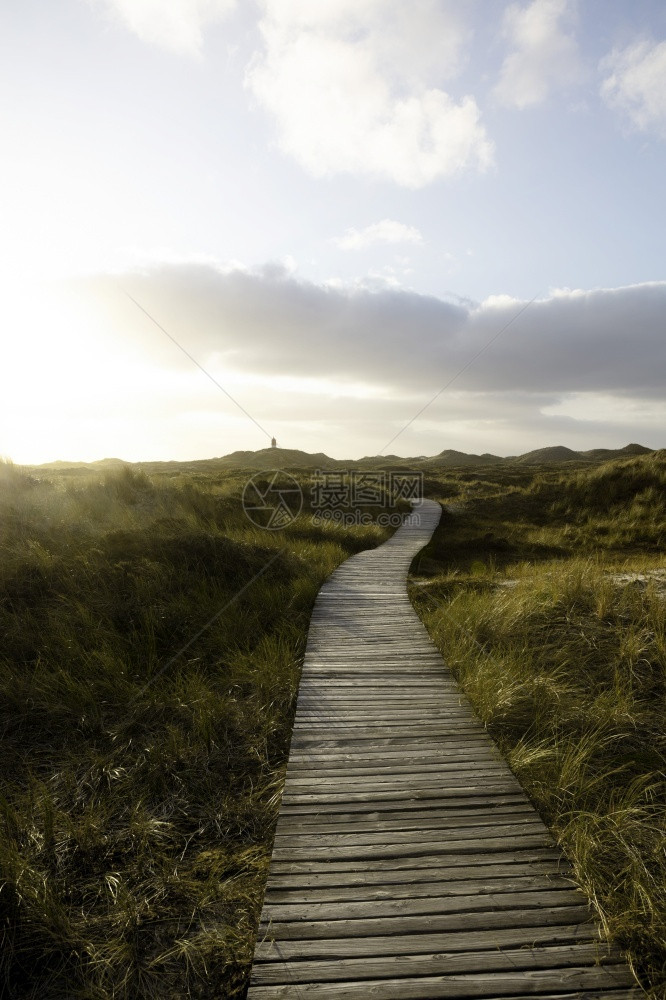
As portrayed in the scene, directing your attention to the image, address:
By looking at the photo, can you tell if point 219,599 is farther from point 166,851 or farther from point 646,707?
point 646,707

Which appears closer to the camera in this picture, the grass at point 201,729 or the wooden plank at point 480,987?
the wooden plank at point 480,987

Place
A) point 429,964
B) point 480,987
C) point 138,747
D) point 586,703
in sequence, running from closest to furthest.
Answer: point 480,987
point 429,964
point 138,747
point 586,703

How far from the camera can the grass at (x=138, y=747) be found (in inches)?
107

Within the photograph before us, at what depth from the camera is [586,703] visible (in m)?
4.94

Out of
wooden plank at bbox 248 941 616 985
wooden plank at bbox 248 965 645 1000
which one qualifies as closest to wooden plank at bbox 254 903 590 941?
wooden plank at bbox 248 941 616 985

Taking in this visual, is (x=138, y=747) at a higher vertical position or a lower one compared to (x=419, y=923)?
lower

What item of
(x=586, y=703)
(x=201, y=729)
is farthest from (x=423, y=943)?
(x=586, y=703)

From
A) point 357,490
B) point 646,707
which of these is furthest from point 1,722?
point 357,490

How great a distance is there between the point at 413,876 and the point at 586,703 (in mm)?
2751

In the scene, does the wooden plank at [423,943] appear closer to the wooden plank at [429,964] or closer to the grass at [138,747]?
the wooden plank at [429,964]

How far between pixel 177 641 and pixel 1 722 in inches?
77.6

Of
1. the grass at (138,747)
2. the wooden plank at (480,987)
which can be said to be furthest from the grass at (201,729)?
the wooden plank at (480,987)

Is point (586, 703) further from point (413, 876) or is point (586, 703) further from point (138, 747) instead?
point (138, 747)

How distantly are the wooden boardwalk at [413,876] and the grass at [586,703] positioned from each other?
182 millimetres
